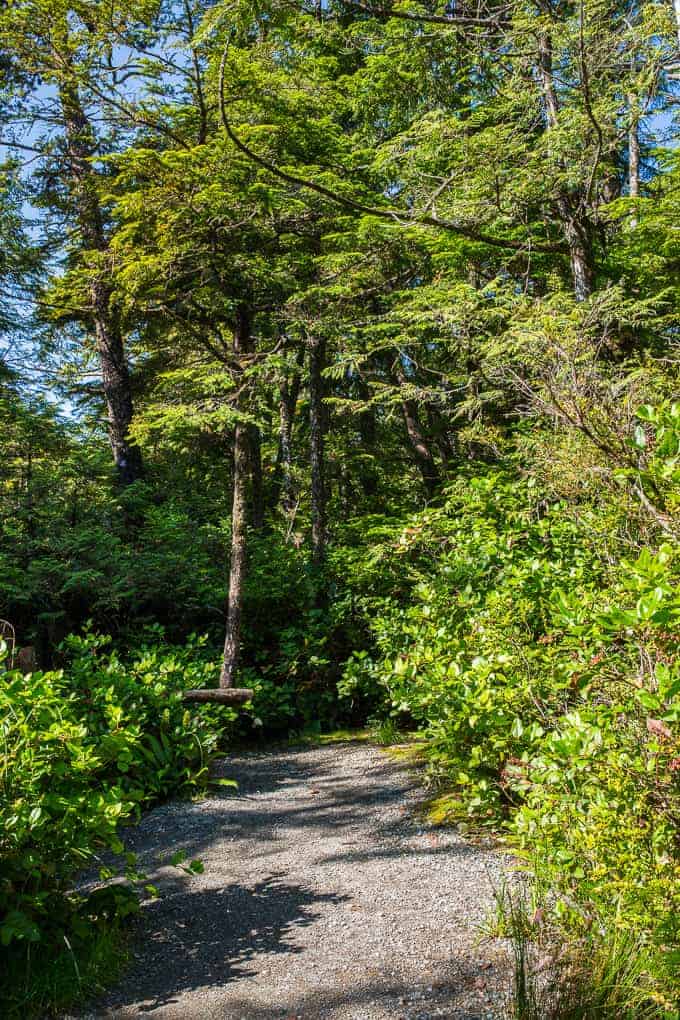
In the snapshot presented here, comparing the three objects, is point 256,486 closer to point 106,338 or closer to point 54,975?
point 106,338

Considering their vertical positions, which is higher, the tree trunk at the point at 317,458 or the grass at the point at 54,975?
the tree trunk at the point at 317,458

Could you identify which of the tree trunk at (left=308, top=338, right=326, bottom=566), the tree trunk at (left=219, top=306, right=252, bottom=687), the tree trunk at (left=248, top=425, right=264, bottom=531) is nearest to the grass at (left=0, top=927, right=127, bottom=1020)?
the tree trunk at (left=219, top=306, right=252, bottom=687)

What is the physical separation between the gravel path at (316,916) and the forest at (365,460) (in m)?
0.20

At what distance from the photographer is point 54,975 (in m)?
2.76

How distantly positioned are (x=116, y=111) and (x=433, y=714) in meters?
5.89

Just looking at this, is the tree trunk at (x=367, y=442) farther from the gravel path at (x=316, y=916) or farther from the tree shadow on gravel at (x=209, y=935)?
the tree shadow on gravel at (x=209, y=935)

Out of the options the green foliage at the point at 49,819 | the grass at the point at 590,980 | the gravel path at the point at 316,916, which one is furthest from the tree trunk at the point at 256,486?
the grass at the point at 590,980

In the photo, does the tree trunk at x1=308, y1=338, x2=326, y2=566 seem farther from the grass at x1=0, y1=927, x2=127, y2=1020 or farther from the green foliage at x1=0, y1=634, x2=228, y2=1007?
the grass at x1=0, y1=927, x2=127, y2=1020

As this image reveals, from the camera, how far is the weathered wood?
6152 millimetres

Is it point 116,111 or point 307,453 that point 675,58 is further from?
point 307,453

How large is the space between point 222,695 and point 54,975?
143 inches

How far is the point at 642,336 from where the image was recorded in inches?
308

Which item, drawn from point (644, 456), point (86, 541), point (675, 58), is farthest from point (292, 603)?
point (675, 58)

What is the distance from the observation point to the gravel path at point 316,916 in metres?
2.61
